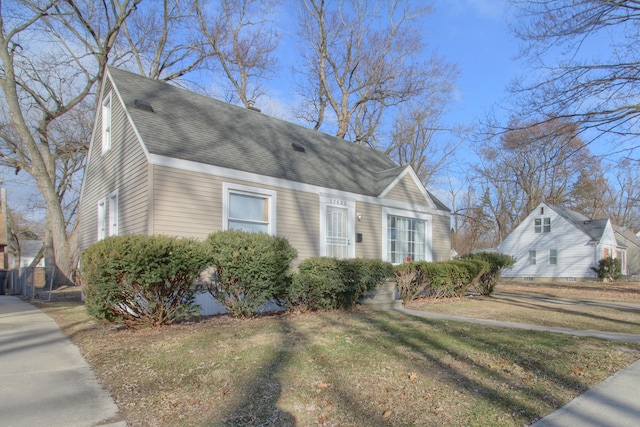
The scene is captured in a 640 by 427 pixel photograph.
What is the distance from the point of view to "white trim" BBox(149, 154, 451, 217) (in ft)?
29.0

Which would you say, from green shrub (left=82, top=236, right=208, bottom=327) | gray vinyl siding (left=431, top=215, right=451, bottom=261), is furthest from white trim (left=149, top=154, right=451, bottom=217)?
green shrub (left=82, top=236, right=208, bottom=327)

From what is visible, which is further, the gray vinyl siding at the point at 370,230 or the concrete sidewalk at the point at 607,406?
the gray vinyl siding at the point at 370,230

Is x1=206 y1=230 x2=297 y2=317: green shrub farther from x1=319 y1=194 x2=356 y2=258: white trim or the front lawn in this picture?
x1=319 y1=194 x2=356 y2=258: white trim

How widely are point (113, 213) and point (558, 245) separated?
30780mm

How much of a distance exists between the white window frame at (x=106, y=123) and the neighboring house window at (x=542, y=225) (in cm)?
3023

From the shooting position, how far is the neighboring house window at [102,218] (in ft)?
37.9

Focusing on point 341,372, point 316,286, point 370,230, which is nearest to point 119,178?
point 316,286

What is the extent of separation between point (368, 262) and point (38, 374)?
237 inches

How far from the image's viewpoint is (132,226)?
30.9ft

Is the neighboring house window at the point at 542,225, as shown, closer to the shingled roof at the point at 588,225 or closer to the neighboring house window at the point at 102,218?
the shingled roof at the point at 588,225

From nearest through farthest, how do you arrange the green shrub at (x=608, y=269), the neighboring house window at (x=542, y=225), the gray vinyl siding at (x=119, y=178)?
the gray vinyl siding at (x=119, y=178) → the green shrub at (x=608, y=269) → the neighboring house window at (x=542, y=225)

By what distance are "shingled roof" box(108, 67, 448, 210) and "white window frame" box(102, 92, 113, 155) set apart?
927mm

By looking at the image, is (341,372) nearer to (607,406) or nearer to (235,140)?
(607,406)

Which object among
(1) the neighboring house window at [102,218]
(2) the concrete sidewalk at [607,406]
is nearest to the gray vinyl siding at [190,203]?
(1) the neighboring house window at [102,218]
